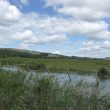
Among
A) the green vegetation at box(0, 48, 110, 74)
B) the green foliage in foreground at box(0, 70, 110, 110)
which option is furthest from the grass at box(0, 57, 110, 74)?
the green foliage in foreground at box(0, 70, 110, 110)

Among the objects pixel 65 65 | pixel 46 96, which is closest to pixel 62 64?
pixel 65 65

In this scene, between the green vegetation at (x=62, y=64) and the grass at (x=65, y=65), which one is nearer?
the green vegetation at (x=62, y=64)

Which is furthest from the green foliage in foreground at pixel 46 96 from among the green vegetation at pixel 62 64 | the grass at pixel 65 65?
the grass at pixel 65 65

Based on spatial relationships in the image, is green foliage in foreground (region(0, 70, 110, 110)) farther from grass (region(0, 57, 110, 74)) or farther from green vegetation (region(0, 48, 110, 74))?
grass (region(0, 57, 110, 74))

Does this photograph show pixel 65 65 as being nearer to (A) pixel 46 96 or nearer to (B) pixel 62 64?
(B) pixel 62 64

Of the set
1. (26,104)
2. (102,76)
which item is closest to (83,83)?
(26,104)

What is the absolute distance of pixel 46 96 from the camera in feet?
58.0

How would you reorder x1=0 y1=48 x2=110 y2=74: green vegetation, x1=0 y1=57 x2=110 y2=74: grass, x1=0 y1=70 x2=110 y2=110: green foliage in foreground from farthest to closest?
x1=0 y1=57 x2=110 y2=74: grass, x1=0 y1=48 x2=110 y2=74: green vegetation, x1=0 y1=70 x2=110 y2=110: green foliage in foreground

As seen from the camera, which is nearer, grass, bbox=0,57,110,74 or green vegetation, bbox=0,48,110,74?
green vegetation, bbox=0,48,110,74

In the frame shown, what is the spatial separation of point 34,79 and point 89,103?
380cm

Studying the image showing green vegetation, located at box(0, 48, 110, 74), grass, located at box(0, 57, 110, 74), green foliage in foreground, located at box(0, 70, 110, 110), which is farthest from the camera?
grass, located at box(0, 57, 110, 74)

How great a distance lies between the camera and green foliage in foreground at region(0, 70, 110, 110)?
16.9 meters

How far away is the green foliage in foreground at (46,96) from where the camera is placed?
666 inches

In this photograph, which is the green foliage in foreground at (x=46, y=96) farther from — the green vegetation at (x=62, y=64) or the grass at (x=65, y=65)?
the grass at (x=65, y=65)
